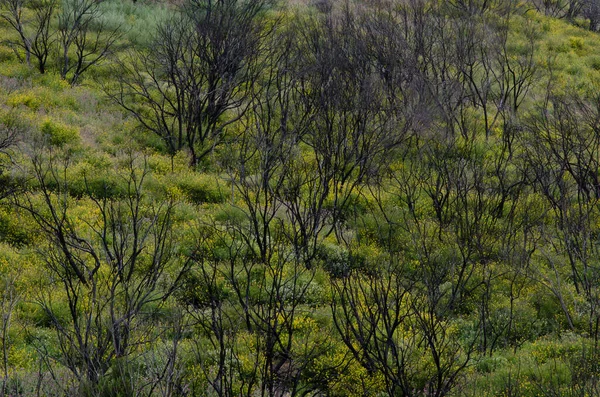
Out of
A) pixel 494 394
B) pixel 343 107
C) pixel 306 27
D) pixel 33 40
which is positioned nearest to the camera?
pixel 494 394

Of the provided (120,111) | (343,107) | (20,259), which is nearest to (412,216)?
(343,107)

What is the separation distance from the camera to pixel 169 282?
980cm

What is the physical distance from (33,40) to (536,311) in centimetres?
1643

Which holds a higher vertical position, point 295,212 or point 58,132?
point 58,132

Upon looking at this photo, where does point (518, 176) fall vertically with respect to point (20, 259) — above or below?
above

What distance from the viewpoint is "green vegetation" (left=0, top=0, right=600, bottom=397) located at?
7.09 meters

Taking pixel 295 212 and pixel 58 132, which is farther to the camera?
pixel 58 132

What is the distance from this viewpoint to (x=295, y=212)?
1193 centimetres

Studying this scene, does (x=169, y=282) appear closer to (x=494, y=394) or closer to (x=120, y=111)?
(x=494, y=394)

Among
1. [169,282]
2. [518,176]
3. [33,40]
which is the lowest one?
[169,282]

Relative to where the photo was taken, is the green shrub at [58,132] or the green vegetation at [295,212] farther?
the green shrub at [58,132]

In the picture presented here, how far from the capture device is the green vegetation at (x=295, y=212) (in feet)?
23.2

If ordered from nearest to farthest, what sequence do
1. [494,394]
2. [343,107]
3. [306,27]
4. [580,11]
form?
[494,394]
[343,107]
[306,27]
[580,11]

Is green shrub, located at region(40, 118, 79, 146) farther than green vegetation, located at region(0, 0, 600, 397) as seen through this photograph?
Yes
